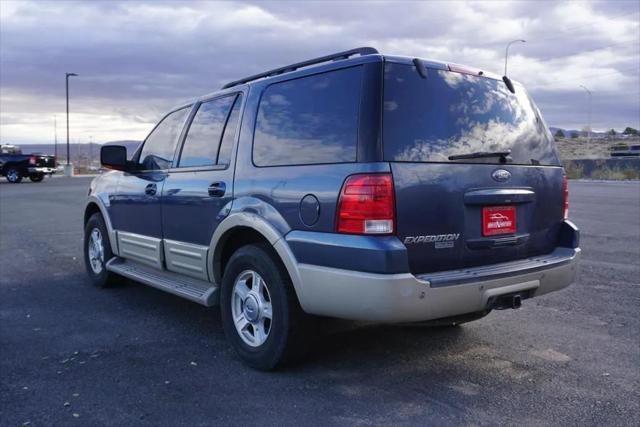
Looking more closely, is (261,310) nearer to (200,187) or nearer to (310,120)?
(200,187)

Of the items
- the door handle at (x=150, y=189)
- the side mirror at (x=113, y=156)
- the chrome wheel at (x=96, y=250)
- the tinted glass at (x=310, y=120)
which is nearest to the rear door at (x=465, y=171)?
the tinted glass at (x=310, y=120)

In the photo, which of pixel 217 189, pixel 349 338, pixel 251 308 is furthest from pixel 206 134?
pixel 349 338

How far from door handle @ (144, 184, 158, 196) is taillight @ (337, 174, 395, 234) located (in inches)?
98.9

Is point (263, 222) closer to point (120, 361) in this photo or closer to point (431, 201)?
point (431, 201)

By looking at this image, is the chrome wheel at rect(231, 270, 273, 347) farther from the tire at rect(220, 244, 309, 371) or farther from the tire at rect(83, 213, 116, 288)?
the tire at rect(83, 213, 116, 288)

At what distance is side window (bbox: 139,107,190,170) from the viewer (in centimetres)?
547

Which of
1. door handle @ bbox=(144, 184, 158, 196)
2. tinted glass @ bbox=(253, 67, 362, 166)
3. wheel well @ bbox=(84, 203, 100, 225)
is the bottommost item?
wheel well @ bbox=(84, 203, 100, 225)

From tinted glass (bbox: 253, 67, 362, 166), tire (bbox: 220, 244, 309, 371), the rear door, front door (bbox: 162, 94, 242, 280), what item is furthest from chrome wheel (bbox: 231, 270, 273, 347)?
the rear door

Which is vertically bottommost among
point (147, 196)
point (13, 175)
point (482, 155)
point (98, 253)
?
point (98, 253)

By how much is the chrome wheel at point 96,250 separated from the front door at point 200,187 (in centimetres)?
171

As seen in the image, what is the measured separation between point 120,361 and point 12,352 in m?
0.88

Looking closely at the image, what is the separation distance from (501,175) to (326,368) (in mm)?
1725

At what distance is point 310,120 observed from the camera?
396cm

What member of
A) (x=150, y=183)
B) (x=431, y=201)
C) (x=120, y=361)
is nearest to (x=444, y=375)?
(x=431, y=201)
